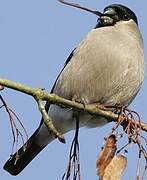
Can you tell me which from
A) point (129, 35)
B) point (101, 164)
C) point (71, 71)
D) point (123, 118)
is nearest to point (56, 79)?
point (71, 71)

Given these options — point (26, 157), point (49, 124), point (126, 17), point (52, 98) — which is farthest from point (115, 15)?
point (49, 124)

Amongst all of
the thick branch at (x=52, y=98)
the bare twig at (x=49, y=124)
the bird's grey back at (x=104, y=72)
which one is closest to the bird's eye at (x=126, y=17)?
the bird's grey back at (x=104, y=72)

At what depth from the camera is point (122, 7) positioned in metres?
5.02

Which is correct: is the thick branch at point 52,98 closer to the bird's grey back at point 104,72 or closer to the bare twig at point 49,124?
the bare twig at point 49,124

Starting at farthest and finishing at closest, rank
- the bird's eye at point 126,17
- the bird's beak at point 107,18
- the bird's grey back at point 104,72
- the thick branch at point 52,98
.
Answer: the bird's eye at point 126,17, the bird's beak at point 107,18, the bird's grey back at point 104,72, the thick branch at point 52,98

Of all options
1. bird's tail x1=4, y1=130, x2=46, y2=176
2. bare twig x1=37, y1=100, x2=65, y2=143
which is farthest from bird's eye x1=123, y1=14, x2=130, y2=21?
bare twig x1=37, y1=100, x2=65, y2=143

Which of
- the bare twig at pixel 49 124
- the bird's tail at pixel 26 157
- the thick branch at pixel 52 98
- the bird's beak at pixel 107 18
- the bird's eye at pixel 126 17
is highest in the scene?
the bird's eye at pixel 126 17

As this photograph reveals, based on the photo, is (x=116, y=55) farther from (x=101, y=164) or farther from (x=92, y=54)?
(x=101, y=164)

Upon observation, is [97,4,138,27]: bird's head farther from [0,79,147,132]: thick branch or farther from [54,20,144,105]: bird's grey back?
[0,79,147,132]: thick branch

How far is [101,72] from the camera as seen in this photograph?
4180 millimetres

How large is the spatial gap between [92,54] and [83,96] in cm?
35

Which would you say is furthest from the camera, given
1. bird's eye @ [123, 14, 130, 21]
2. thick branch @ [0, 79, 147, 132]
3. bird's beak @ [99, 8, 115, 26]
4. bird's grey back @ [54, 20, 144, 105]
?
bird's eye @ [123, 14, 130, 21]

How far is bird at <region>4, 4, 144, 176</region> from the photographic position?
4188 millimetres

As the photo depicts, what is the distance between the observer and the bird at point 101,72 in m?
4.19
